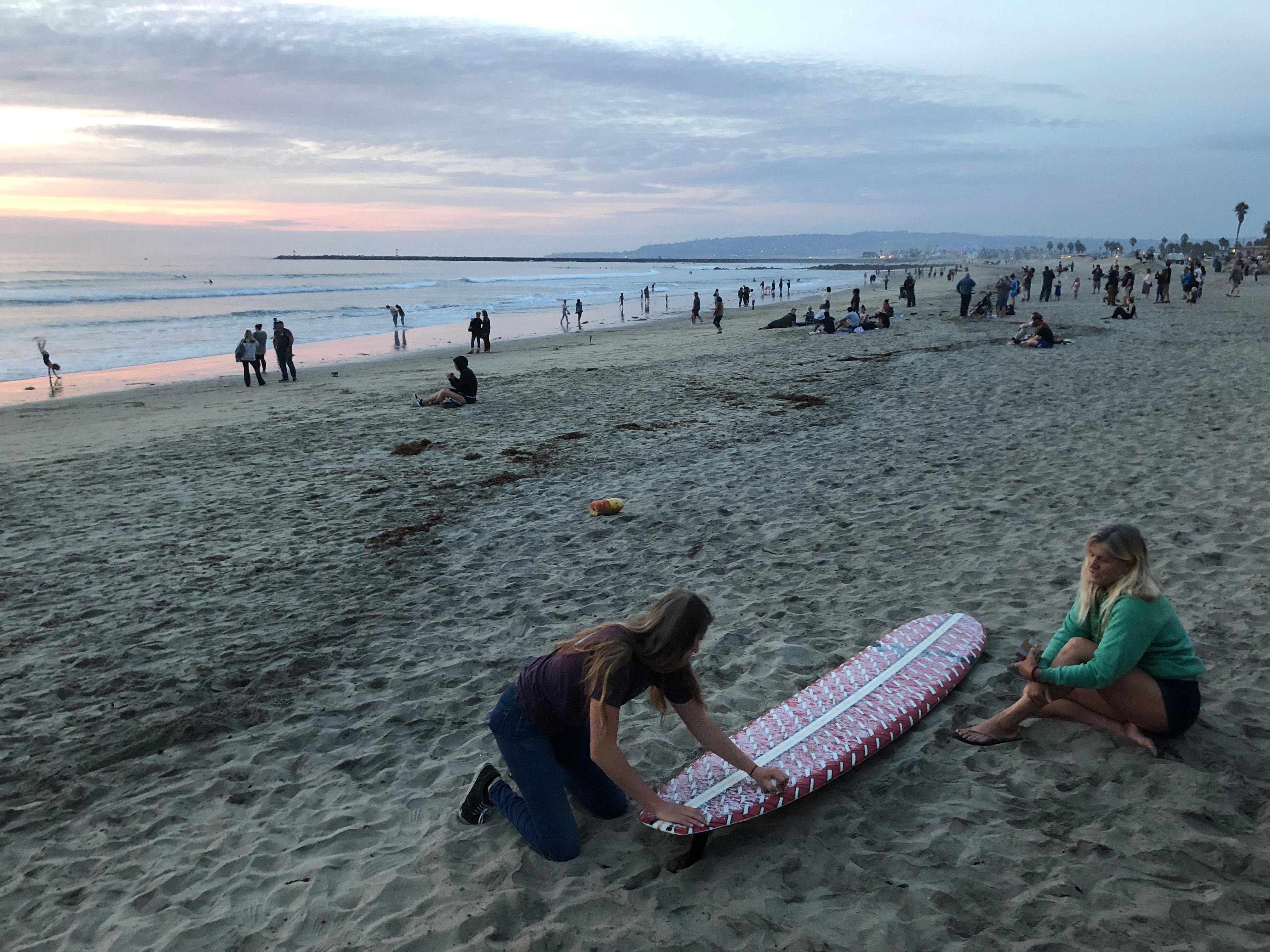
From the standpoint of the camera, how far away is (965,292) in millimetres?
27594

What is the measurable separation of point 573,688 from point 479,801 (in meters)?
0.94

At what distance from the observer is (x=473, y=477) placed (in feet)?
32.5

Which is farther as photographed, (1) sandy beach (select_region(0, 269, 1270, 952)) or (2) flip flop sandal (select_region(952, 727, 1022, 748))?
(2) flip flop sandal (select_region(952, 727, 1022, 748))

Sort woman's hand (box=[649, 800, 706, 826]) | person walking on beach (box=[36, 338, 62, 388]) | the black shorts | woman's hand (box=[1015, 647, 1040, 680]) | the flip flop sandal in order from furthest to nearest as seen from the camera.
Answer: person walking on beach (box=[36, 338, 62, 388]) → the flip flop sandal → woman's hand (box=[1015, 647, 1040, 680]) → the black shorts → woman's hand (box=[649, 800, 706, 826])

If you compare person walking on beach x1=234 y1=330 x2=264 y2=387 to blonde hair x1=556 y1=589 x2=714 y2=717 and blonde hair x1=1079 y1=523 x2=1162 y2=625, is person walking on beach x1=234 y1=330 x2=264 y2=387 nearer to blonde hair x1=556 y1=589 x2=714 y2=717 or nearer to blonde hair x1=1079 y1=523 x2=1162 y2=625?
blonde hair x1=556 y1=589 x2=714 y2=717

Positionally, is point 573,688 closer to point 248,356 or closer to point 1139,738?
point 1139,738

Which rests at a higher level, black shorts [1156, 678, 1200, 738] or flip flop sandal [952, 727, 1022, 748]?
black shorts [1156, 678, 1200, 738]

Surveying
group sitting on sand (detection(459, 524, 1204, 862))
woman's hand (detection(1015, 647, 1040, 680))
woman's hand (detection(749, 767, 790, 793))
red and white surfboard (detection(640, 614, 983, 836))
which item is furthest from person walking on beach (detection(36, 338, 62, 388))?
woman's hand (detection(1015, 647, 1040, 680))

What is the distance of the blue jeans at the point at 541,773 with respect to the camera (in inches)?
132

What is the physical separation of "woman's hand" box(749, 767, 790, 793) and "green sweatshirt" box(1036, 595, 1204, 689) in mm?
1377

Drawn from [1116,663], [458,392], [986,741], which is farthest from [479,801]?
[458,392]

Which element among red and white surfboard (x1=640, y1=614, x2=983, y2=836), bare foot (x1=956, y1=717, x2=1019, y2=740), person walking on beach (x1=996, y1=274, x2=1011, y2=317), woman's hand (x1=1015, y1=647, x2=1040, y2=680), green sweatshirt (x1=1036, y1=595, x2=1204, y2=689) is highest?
person walking on beach (x1=996, y1=274, x2=1011, y2=317)

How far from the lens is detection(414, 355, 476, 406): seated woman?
1496 cm

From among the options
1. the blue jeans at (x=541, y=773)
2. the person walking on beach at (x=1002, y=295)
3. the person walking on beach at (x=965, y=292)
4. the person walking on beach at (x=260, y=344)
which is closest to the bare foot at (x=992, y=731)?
the blue jeans at (x=541, y=773)
